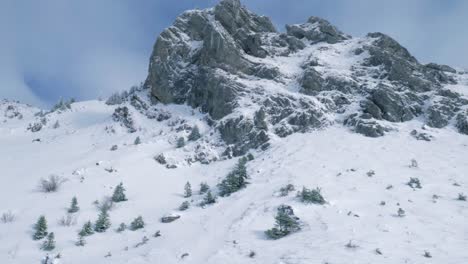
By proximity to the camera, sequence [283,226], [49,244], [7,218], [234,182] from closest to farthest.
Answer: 1. [283,226]
2. [49,244]
3. [7,218]
4. [234,182]

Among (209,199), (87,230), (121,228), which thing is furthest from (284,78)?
(87,230)

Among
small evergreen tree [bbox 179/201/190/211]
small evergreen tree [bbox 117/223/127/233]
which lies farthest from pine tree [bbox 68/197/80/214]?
small evergreen tree [bbox 179/201/190/211]

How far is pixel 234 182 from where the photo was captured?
39.2m

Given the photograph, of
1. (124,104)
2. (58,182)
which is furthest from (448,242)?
(124,104)

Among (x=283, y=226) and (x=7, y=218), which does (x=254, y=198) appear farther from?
(x=7, y=218)

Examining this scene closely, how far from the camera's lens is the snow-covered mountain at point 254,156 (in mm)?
26656

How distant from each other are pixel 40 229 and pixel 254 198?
17.6 m

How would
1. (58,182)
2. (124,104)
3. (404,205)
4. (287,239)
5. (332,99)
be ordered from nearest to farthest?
(287,239)
(404,205)
(58,182)
(332,99)
(124,104)

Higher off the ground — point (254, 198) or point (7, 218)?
point (254, 198)

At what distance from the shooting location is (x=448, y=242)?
886 inches

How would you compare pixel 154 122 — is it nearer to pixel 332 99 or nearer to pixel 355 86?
pixel 332 99

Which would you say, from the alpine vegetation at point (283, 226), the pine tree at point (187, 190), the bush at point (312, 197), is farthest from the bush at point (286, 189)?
the pine tree at point (187, 190)

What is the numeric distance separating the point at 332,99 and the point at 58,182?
39.9m

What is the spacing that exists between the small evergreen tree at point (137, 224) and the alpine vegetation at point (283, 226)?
11.4 m
